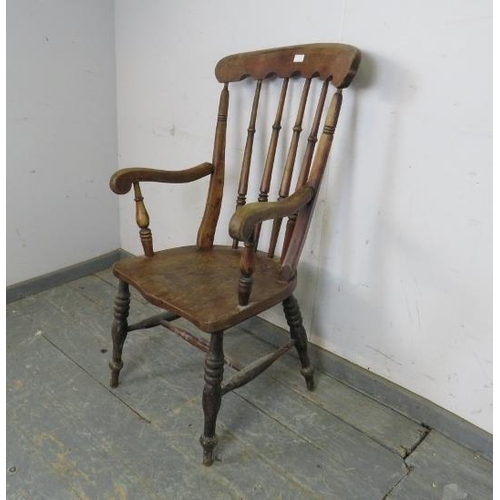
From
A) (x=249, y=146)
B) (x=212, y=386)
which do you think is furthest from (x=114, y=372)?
(x=249, y=146)

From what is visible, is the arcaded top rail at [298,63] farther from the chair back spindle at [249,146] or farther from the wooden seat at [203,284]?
the wooden seat at [203,284]

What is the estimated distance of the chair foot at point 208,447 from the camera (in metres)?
1.06

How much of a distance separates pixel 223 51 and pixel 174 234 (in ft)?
2.47

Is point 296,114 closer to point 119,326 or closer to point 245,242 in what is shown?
point 245,242

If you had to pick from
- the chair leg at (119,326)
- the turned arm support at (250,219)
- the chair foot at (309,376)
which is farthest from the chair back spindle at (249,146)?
the chair foot at (309,376)

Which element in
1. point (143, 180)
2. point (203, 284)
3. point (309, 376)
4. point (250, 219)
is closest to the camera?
point (250, 219)

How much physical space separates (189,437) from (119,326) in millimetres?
370

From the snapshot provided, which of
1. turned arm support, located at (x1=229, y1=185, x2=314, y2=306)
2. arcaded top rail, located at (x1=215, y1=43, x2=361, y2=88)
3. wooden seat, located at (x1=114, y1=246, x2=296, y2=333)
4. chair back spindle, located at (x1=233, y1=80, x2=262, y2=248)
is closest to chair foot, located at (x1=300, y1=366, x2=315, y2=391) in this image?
wooden seat, located at (x1=114, y1=246, x2=296, y2=333)

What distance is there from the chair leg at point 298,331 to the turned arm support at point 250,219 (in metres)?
0.27

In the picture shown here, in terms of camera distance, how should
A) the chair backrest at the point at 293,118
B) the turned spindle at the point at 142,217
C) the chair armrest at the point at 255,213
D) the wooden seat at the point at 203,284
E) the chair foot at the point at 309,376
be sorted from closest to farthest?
the chair armrest at the point at 255,213 → the wooden seat at the point at 203,284 → the chair backrest at the point at 293,118 → the turned spindle at the point at 142,217 → the chair foot at the point at 309,376

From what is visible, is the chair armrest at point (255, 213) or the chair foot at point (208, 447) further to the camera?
the chair foot at point (208, 447)

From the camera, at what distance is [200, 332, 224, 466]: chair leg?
39.5 inches

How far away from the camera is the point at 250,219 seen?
0.90 meters
